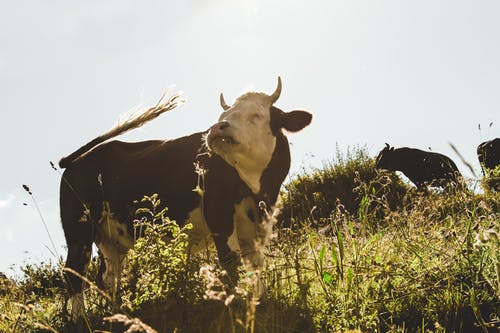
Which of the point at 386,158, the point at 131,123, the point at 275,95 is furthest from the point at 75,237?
the point at 386,158

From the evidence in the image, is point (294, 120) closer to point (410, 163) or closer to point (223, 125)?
point (223, 125)

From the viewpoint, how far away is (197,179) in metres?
4.96

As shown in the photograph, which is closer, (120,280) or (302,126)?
(120,280)

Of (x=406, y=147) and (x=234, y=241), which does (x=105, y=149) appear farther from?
(x=406, y=147)

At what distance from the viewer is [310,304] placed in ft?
11.0

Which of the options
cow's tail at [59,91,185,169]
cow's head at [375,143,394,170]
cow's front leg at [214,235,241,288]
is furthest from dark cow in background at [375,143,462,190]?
cow's front leg at [214,235,241,288]

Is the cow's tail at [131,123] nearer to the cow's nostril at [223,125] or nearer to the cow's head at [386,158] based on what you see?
the cow's nostril at [223,125]

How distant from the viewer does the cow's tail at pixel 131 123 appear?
584 cm

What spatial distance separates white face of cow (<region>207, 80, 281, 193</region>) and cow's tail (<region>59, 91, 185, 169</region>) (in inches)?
46.6

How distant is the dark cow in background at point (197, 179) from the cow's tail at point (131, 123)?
12 millimetres

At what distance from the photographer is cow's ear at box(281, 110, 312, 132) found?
16.7ft

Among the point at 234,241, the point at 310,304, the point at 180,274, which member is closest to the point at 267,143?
the point at 234,241

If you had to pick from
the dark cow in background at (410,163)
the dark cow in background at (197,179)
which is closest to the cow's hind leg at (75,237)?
the dark cow in background at (197,179)

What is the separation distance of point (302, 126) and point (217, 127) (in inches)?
49.9
